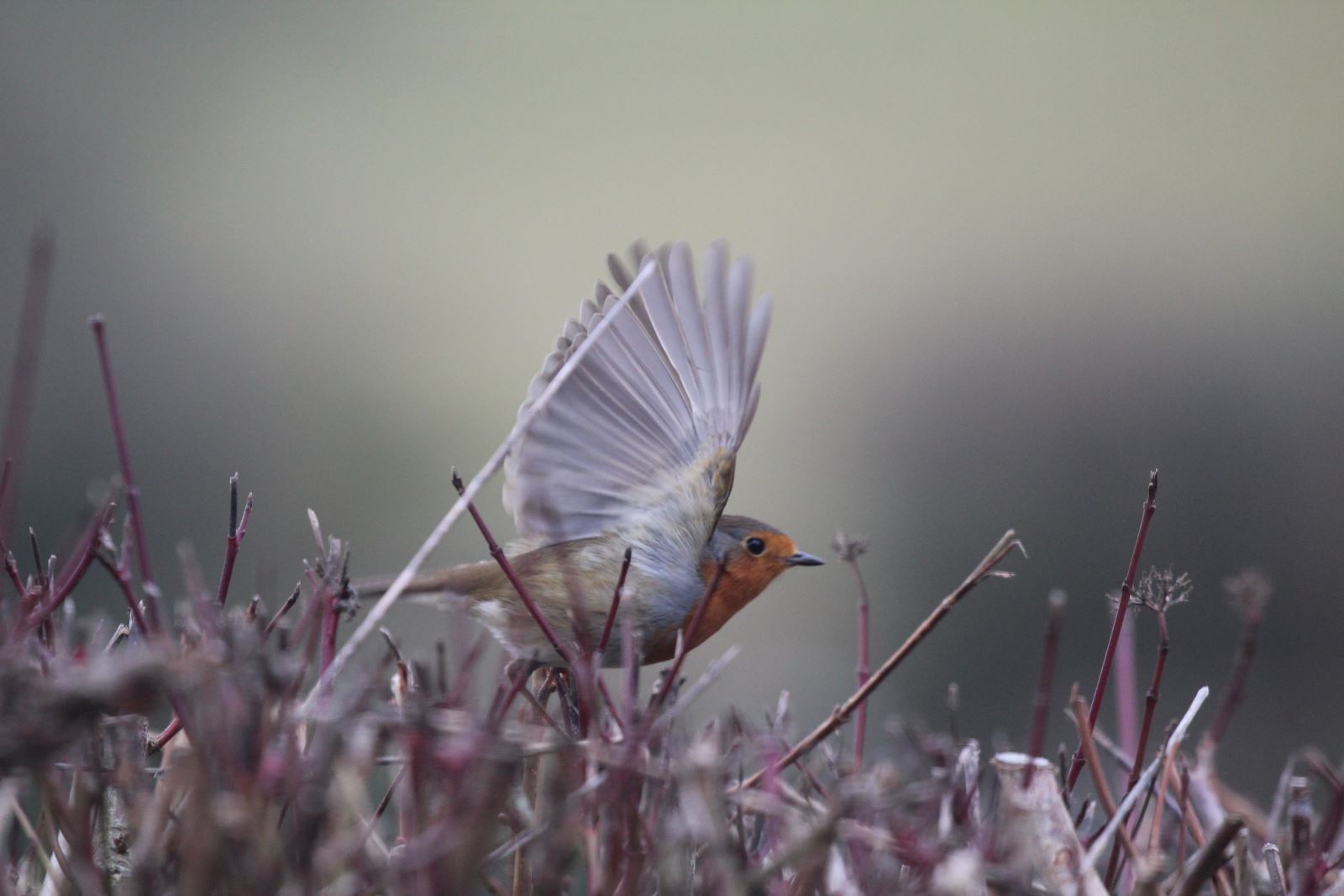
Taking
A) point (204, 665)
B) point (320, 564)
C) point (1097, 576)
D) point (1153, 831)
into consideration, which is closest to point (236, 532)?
point (320, 564)

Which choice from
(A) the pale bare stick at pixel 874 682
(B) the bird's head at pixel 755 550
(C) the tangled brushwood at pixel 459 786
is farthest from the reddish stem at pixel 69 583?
(B) the bird's head at pixel 755 550

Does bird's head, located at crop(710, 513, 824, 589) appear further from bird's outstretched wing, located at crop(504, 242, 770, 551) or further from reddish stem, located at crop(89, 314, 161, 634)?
reddish stem, located at crop(89, 314, 161, 634)

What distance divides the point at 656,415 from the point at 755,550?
383 millimetres

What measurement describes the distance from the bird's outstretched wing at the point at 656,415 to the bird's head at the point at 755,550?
0.20 meters

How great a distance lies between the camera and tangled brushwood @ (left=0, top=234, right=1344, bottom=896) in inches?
27.2

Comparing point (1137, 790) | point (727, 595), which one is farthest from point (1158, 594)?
point (727, 595)

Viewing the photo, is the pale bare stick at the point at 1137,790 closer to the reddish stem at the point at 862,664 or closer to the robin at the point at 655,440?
the reddish stem at the point at 862,664

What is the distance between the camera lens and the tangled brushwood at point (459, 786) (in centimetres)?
69

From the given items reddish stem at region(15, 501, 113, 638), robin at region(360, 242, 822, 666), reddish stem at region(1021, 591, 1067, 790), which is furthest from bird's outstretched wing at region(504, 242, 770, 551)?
reddish stem at region(1021, 591, 1067, 790)

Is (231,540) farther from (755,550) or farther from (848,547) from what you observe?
(755,550)

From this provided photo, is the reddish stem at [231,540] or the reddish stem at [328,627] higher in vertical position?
the reddish stem at [231,540]

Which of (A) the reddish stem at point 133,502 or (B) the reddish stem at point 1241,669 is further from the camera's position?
(B) the reddish stem at point 1241,669

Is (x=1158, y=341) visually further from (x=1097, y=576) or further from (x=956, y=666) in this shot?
(x=956, y=666)

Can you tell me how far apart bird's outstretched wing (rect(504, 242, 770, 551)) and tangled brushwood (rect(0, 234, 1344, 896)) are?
45.3 inches
